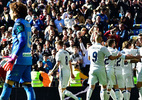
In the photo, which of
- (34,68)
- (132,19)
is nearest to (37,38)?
(34,68)

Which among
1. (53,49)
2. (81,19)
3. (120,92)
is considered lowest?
(120,92)

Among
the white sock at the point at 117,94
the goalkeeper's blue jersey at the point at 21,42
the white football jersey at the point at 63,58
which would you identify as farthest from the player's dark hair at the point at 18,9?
the white sock at the point at 117,94

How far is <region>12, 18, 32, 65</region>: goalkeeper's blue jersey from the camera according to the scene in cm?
771

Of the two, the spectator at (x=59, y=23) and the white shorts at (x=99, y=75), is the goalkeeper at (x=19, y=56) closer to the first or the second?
the white shorts at (x=99, y=75)

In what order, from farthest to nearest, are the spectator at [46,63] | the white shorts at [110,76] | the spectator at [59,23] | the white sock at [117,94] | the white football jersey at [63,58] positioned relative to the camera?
1. the spectator at [59,23]
2. the spectator at [46,63]
3. the white sock at [117,94]
4. the white football jersey at [63,58]
5. the white shorts at [110,76]

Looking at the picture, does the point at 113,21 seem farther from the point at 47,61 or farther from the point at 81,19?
the point at 47,61

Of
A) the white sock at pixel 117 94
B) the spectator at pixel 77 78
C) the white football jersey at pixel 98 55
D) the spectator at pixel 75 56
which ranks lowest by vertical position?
the white sock at pixel 117 94

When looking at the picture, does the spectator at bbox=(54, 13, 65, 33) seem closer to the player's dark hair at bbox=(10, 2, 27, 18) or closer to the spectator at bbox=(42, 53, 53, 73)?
the spectator at bbox=(42, 53, 53, 73)

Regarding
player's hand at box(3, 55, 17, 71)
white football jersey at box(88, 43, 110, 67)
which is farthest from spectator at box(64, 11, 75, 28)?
player's hand at box(3, 55, 17, 71)

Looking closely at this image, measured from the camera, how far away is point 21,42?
7691mm

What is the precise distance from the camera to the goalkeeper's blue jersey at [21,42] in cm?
771

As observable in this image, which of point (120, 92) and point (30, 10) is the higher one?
point (30, 10)

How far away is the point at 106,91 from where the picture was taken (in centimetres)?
1156

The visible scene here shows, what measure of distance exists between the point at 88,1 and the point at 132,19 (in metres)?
2.58
